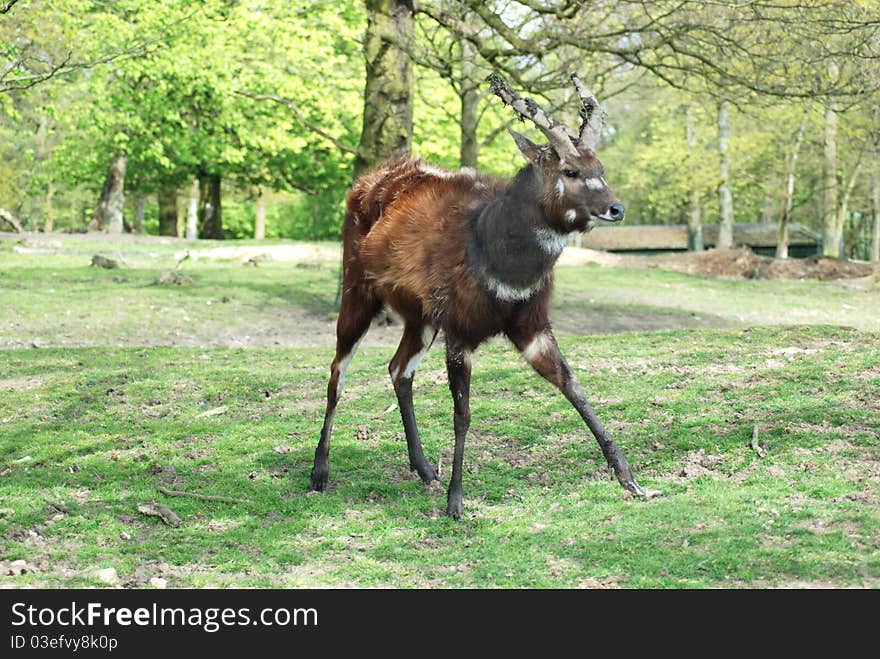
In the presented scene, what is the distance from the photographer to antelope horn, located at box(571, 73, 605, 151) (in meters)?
5.91

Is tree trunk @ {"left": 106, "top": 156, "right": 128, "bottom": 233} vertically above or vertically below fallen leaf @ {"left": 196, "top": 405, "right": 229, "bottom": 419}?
above

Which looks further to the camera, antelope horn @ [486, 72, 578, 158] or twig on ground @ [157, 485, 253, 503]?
twig on ground @ [157, 485, 253, 503]

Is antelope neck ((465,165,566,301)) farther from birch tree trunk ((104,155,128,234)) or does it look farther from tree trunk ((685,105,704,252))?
tree trunk ((685,105,704,252))

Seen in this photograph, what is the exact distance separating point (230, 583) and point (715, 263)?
906 inches

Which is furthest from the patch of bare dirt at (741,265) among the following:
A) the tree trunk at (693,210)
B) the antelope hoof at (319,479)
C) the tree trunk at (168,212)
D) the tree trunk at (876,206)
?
the antelope hoof at (319,479)

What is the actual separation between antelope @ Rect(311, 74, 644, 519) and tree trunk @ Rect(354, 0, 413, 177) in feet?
23.4

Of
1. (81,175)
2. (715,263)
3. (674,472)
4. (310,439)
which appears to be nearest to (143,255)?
(81,175)

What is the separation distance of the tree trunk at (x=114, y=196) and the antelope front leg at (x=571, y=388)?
28.9m

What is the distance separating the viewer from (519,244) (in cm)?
596

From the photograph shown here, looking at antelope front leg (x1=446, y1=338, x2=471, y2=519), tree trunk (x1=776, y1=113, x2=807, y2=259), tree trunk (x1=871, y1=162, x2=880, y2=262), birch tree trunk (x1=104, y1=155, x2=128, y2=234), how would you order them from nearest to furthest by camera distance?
antelope front leg (x1=446, y1=338, x2=471, y2=519) < tree trunk (x1=776, y1=113, x2=807, y2=259) < birch tree trunk (x1=104, y1=155, x2=128, y2=234) < tree trunk (x1=871, y1=162, x2=880, y2=262)

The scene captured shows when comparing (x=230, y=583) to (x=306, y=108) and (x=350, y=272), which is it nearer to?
(x=350, y=272)

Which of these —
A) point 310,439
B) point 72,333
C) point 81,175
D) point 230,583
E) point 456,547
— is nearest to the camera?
point 230,583

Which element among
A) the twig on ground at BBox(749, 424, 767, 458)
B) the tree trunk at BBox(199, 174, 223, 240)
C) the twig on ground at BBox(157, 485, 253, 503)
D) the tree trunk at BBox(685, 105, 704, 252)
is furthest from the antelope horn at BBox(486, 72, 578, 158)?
the tree trunk at BBox(685, 105, 704, 252)

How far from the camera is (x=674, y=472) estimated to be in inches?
257
